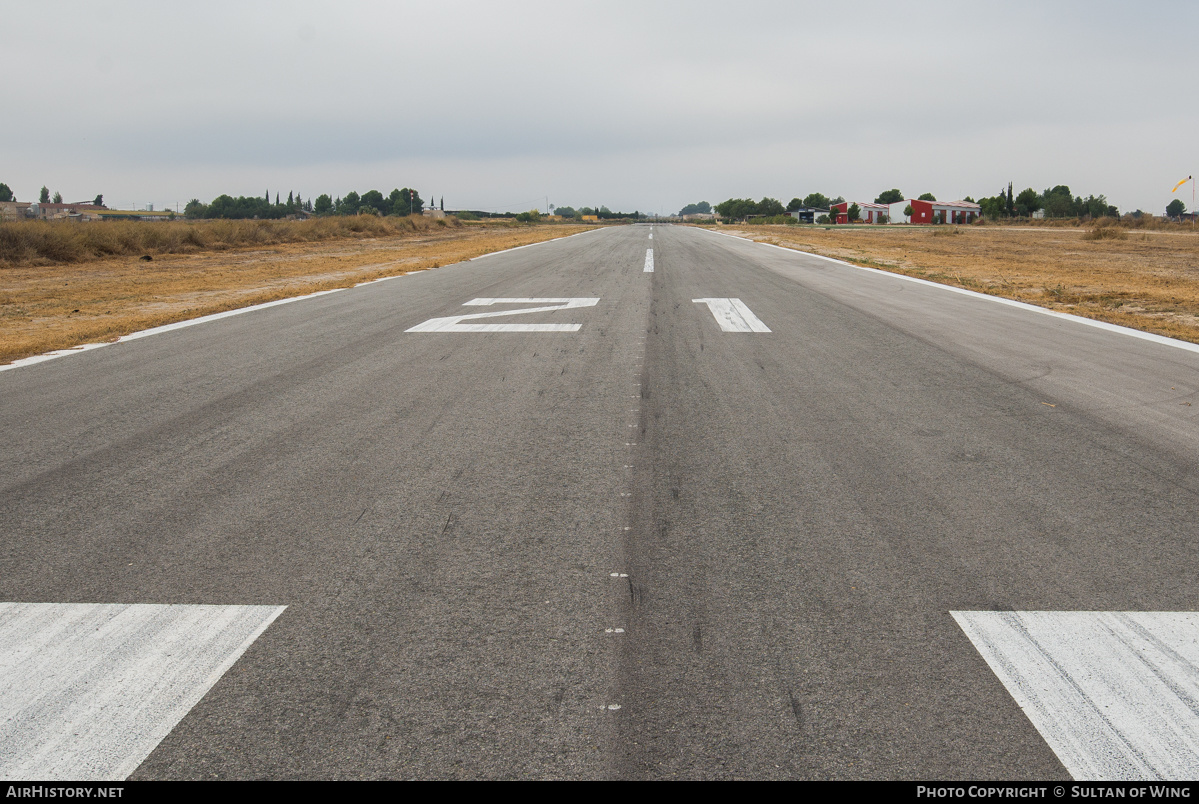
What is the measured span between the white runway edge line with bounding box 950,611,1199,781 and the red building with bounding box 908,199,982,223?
135 m

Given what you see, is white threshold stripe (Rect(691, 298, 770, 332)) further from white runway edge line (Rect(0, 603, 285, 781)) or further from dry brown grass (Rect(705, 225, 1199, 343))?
white runway edge line (Rect(0, 603, 285, 781))

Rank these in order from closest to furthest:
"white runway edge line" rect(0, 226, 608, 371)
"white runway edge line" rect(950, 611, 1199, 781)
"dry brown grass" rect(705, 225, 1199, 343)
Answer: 1. "white runway edge line" rect(950, 611, 1199, 781)
2. "white runway edge line" rect(0, 226, 608, 371)
3. "dry brown grass" rect(705, 225, 1199, 343)

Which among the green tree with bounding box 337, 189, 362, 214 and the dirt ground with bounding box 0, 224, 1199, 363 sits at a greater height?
the green tree with bounding box 337, 189, 362, 214

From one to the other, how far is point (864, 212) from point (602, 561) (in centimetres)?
15017

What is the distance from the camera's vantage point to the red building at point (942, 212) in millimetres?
124250

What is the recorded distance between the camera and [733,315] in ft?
34.8

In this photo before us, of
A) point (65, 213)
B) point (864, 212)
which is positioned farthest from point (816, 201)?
point (65, 213)

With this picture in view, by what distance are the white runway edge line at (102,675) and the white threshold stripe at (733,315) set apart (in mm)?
7504

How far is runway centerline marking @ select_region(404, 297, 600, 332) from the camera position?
367 inches

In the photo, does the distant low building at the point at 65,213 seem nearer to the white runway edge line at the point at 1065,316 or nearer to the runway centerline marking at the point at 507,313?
the runway centerline marking at the point at 507,313

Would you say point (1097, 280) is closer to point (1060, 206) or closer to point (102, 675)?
point (102, 675)

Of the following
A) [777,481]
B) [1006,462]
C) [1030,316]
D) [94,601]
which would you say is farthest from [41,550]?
[1030,316]

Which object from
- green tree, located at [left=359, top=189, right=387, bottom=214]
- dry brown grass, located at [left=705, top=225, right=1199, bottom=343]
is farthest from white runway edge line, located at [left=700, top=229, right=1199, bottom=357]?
green tree, located at [left=359, top=189, right=387, bottom=214]
